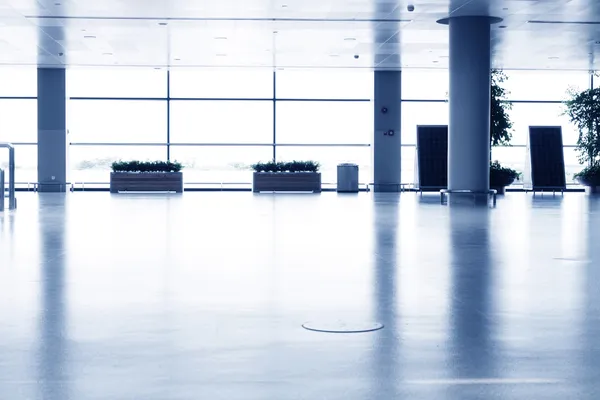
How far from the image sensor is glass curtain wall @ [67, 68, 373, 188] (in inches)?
1099

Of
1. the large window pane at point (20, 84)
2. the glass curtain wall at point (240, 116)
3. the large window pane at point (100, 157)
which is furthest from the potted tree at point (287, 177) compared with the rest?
the large window pane at point (20, 84)

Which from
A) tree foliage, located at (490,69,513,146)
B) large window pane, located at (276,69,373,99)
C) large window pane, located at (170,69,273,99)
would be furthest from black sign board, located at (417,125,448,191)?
large window pane, located at (170,69,273,99)

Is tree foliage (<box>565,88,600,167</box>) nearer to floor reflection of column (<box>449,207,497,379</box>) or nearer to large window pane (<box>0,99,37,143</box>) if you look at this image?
large window pane (<box>0,99,37,143</box>)

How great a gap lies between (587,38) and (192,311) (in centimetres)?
1893

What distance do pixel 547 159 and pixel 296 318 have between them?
72.2ft

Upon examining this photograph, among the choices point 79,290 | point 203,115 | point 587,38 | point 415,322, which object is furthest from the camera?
point 203,115

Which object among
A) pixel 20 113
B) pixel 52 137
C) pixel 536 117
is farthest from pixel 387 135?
pixel 20 113

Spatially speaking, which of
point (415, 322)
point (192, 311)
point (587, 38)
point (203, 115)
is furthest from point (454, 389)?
point (203, 115)

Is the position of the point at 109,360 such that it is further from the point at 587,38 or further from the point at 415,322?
the point at 587,38

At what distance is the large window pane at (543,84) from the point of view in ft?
94.4

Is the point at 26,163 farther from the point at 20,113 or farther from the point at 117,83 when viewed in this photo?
the point at 117,83

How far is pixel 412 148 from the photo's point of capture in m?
28.9

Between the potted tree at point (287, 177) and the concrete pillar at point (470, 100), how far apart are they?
907cm

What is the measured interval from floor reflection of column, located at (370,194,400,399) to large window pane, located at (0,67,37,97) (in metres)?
22.3
